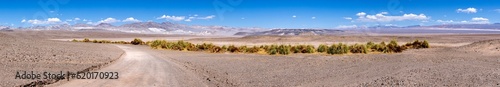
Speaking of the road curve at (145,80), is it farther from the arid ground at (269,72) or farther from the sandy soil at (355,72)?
the sandy soil at (355,72)

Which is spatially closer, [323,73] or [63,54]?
[323,73]

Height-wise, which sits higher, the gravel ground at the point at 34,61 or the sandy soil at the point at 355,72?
the gravel ground at the point at 34,61

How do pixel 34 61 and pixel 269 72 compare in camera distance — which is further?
pixel 269 72

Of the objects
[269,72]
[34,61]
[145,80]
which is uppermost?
[34,61]

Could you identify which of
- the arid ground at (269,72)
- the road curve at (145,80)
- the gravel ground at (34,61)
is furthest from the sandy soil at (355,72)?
the gravel ground at (34,61)

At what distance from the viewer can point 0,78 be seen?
11844mm

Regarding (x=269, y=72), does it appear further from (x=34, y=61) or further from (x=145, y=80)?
(x=34, y=61)

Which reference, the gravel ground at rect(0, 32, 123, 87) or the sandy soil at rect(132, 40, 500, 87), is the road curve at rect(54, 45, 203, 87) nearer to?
the sandy soil at rect(132, 40, 500, 87)

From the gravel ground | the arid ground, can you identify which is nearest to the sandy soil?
the arid ground

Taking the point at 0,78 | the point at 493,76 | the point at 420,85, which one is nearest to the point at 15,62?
the point at 0,78

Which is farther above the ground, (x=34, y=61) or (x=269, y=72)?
(x=34, y=61)

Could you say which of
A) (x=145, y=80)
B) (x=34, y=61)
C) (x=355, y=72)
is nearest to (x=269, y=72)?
(x=355, y=72)

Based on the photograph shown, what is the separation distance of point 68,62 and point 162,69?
10.6 feet

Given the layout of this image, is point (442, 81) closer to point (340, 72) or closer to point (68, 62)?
point (340, 72)
